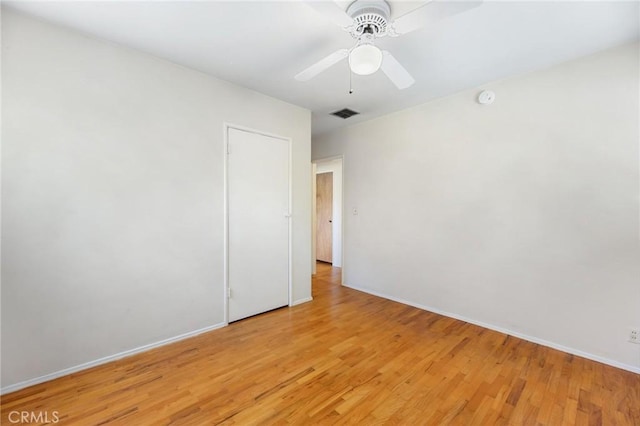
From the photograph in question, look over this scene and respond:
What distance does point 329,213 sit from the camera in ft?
18.2

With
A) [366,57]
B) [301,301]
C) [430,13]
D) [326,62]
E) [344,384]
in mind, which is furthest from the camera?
[301,301]

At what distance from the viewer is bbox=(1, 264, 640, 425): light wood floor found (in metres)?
1.56

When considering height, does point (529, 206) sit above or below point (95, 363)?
above

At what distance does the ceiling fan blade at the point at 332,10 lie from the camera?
125cm

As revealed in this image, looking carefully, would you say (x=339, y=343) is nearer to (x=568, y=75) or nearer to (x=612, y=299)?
(x=612, y=299)

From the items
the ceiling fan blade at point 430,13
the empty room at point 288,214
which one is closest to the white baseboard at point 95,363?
the empty room at point 288,214

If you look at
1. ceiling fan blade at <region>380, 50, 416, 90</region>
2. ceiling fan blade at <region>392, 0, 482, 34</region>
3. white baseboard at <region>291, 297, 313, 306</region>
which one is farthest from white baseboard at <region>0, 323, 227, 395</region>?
ceiling fan blade at <region>392, 0, 482, 34</region>

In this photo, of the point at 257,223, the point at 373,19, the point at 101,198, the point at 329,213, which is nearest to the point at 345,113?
the point at 257,223

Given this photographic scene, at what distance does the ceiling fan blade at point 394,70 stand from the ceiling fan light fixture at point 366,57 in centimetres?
14

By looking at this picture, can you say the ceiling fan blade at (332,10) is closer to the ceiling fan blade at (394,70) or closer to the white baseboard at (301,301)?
the ceiling fan blade at (394,70)

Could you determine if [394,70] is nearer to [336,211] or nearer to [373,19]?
[373,19]

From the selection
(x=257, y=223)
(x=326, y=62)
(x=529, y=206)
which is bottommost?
(x=257, y=223)

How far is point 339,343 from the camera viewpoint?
2381 mm

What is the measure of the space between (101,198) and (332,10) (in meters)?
2.06
